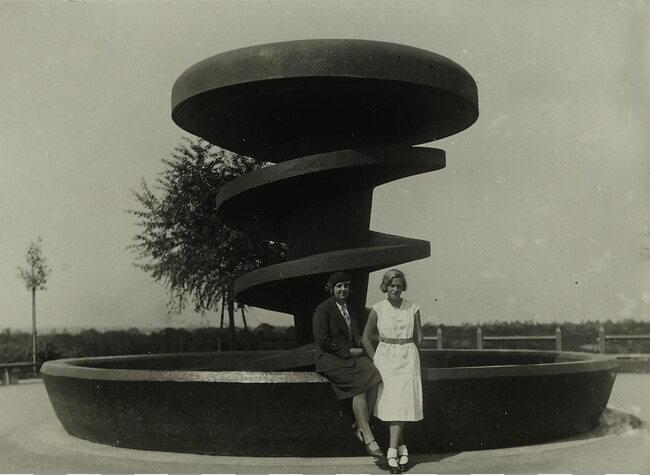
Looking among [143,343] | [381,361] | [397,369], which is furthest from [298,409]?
[143,343]

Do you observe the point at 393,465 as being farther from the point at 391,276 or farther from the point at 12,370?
the point at 12,370

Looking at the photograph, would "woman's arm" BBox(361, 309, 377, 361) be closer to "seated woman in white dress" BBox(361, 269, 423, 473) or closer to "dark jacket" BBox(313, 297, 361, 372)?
"seated woman in white dress" BBox(361, 269, 423, 473)

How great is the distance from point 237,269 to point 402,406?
1681 cm

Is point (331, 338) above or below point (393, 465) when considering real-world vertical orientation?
above

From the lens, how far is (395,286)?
706cm

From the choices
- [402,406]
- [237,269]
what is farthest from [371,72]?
[237,269]

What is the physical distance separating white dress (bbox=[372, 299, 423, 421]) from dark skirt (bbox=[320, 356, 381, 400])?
89mm

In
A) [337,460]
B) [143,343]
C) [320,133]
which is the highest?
[320,133]

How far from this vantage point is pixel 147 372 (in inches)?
311

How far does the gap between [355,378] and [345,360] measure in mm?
217

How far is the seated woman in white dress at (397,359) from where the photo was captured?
22.8 ft

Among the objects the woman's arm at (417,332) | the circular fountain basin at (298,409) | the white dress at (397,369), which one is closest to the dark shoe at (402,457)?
the white dress at (397,369)

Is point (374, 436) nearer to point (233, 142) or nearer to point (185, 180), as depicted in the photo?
point (233, 142)

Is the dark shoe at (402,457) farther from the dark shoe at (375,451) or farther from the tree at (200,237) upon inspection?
the tree at (200,237)
